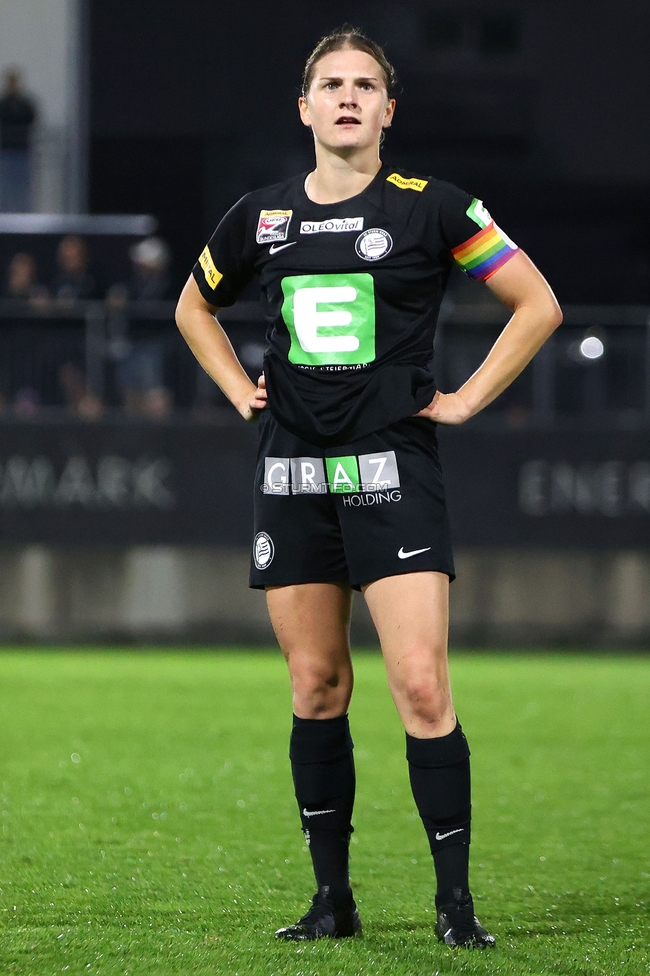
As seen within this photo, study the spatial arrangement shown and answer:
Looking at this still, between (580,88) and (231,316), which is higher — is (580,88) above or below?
above

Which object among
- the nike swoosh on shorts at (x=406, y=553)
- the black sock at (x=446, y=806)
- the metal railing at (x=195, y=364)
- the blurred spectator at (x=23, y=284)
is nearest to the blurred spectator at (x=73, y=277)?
the blurred spectator at (x=23, y=284)

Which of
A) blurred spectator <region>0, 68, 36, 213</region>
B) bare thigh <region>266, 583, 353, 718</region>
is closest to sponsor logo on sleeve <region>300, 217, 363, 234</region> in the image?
bare thigh <region>266, 583, 353, 718</region>

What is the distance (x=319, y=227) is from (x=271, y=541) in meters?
0.75

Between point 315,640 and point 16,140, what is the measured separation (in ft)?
38.3

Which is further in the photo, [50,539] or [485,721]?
[50,539]

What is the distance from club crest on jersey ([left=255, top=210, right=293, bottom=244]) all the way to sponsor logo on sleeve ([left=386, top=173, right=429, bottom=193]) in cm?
25

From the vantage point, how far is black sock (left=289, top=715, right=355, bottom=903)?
11.7ft

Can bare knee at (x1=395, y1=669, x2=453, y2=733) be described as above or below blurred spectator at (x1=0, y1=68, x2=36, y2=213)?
below

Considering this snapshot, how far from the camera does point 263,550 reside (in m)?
3.56

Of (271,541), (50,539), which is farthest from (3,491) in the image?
(271,541)

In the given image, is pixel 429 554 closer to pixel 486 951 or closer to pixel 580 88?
pixel 486 951

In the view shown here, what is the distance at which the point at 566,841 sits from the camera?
4.96m

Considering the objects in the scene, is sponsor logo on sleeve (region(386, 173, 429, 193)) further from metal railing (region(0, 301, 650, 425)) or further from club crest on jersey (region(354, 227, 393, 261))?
metal railing (region(0, 301, 650, 425))

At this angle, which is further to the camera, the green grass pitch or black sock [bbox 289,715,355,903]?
black sock [bbox 289,715,355,903]
